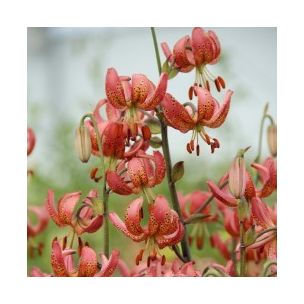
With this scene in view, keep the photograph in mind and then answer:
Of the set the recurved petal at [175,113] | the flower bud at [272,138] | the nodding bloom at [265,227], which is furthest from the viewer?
the flower bud at [272,138]

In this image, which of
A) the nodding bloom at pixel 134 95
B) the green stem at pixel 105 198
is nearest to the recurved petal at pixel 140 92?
the nodding bloom at pixel 134 95

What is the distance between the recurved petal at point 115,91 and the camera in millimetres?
1397

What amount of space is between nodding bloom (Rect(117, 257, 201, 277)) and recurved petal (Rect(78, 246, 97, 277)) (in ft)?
0.31

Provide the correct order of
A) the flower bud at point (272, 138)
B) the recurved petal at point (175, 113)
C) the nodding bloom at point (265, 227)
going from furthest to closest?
the flower bud at point (272, 138), the nodding bloom at point (265, 227), the recurved petal at point (175, 113)

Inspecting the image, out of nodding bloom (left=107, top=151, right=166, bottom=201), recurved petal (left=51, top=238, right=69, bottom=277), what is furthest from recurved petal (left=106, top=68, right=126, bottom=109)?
recurved petal (left=51, top=238, right=69, bottom=277)

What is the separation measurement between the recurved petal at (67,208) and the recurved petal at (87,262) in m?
0.08

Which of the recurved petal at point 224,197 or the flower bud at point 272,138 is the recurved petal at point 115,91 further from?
the flower bud at point 272,138

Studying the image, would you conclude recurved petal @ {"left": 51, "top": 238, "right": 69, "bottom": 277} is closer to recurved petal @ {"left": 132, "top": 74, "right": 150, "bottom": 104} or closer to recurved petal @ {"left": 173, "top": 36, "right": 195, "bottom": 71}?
recurved petal @ {"left": 132, "top": 74, "right": 150, "bottom": 104}

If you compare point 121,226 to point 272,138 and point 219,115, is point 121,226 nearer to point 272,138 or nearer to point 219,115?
point 219,115

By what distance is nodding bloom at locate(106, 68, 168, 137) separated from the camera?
138 centimetres

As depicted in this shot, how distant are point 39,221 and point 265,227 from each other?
0.55 metres
